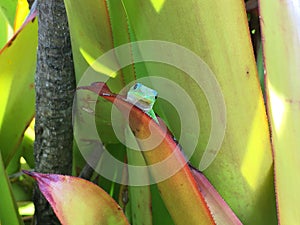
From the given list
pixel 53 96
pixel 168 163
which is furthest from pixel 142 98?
pixel 53 96

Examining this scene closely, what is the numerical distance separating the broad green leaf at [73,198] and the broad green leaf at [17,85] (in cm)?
25

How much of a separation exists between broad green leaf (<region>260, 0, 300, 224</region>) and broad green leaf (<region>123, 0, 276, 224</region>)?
0.01 meters

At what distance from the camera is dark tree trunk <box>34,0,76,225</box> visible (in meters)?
0.49

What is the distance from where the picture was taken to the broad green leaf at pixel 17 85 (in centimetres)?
56

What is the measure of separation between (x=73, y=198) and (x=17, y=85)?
284 mm

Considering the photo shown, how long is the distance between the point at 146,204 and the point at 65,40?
0.62 feet

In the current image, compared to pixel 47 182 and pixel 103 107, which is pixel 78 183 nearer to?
pixel 47 182

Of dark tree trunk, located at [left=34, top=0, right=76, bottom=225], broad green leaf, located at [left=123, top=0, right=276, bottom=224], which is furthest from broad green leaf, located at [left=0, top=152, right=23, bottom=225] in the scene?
broad green leaf, located at [left=123, top=0, right=276, bottom=224]

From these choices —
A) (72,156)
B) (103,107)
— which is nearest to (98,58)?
(103,107)

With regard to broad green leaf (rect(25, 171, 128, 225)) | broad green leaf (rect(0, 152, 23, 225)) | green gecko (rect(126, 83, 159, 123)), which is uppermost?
green gecko (rect(126, 83, 159, 123))

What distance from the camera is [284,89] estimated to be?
1.28 feet

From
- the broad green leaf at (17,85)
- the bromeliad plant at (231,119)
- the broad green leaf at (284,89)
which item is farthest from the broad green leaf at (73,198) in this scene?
the broad green leaf at (17,85)

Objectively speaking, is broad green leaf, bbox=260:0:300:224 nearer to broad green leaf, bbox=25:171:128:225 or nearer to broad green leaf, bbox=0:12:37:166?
broad green leaf, bbox=25:171:128:225

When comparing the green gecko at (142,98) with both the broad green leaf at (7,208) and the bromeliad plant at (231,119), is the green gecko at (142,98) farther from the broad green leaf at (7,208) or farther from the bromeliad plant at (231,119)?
the broad green leaf at (7,208)
